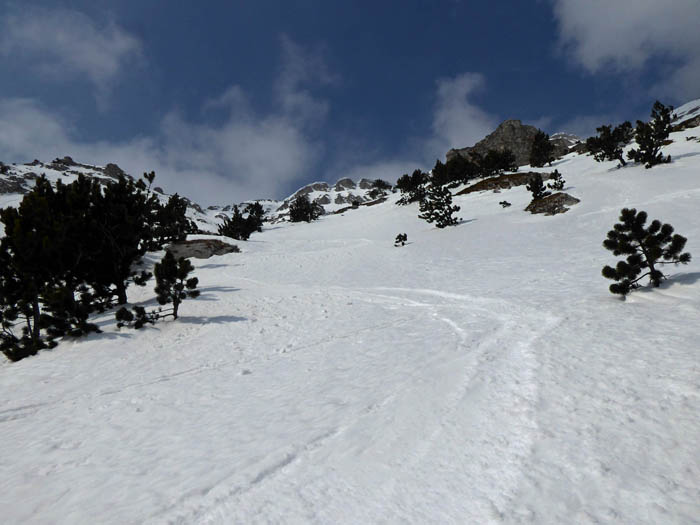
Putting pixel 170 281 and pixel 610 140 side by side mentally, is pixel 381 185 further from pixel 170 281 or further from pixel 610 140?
pixel 170 281

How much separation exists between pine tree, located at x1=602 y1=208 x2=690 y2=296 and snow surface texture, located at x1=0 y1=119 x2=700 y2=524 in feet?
1.56

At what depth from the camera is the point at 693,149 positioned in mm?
34688

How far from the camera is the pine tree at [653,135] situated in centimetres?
3247

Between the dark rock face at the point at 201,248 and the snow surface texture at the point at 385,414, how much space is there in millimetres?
19106

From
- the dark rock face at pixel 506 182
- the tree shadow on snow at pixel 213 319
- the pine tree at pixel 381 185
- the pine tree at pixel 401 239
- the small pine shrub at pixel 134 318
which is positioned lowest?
the tree shadow on snow at pixel 213 319

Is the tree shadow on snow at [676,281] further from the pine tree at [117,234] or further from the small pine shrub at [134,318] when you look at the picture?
the pine tree at [117,234]

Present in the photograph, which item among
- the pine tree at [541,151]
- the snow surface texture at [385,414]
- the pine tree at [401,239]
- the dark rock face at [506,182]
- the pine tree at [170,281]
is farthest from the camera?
the pine tree at [541,151]

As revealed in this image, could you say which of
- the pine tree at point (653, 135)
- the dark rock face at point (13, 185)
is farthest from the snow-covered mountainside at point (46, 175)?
the pine tree at point (653, 135)

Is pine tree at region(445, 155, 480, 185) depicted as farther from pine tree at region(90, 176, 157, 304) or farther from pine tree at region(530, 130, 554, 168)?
pine tree at region(90, 176, 157, 304)

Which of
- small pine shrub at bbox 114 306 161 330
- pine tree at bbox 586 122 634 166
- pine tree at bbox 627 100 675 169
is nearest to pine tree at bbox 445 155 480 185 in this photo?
pine tree at bbox 586 122 634 166

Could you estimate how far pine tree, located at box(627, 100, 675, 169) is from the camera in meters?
32.5

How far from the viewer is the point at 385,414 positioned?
217 inches

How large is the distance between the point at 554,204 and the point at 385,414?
28005 millimetres

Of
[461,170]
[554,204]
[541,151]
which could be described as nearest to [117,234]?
[554,204]
